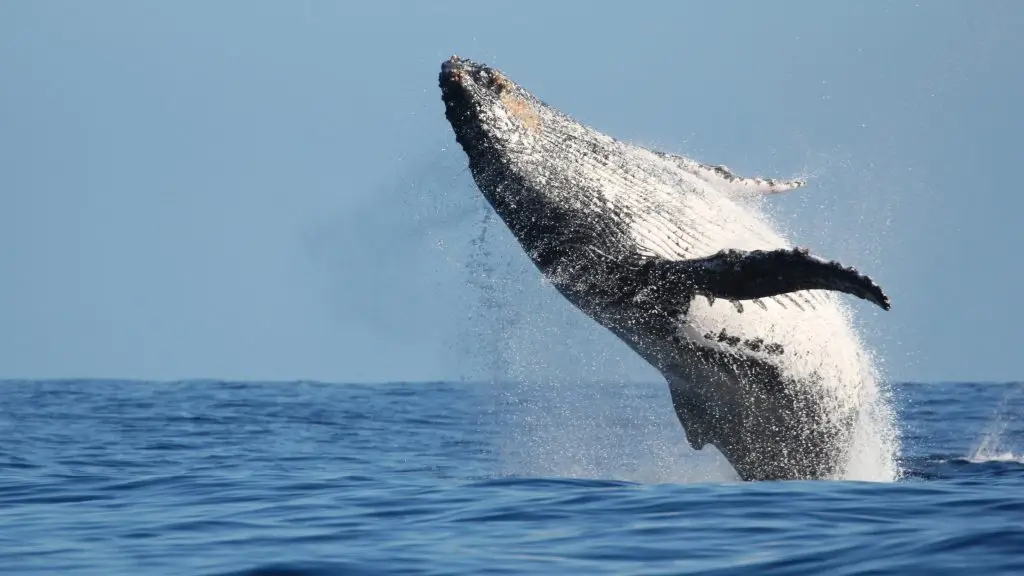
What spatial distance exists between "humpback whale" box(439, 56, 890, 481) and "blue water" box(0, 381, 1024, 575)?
93 cm

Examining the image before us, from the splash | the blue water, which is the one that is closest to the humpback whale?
the blue water

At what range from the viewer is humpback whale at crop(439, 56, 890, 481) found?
12289mm

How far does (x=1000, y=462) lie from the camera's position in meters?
15.6

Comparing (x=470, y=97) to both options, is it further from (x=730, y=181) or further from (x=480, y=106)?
(x=730, y=181)

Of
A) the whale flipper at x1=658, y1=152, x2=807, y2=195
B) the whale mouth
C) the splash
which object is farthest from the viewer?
the splash

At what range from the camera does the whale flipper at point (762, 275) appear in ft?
36.1

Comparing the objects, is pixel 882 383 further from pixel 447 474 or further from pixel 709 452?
pixel 447 474

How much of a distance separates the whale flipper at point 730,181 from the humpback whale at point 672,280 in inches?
18.6

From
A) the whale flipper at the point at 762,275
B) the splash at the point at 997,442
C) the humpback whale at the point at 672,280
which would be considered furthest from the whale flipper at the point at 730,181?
the splash at the point at 997,442

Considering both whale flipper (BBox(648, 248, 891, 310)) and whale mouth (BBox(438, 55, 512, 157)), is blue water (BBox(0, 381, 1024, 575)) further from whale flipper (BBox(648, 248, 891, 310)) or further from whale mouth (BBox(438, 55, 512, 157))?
whale mouth (BBox(438, 55, 512, 157))

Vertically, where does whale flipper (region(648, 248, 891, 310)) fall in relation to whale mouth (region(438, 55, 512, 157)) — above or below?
below

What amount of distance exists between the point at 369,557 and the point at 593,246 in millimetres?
4129

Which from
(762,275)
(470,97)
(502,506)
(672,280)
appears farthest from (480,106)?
(502,506)

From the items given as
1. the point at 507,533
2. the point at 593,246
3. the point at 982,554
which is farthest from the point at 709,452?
the point at 982,554
